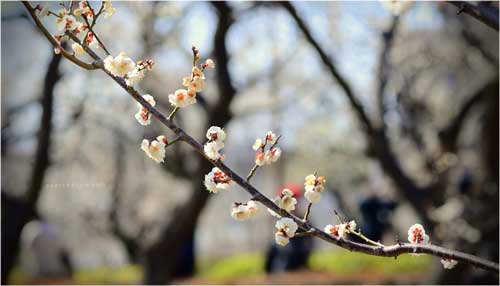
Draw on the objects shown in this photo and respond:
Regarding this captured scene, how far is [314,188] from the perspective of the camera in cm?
180

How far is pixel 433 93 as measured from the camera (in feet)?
44.3

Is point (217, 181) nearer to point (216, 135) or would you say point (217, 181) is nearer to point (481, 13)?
point (216, 135)

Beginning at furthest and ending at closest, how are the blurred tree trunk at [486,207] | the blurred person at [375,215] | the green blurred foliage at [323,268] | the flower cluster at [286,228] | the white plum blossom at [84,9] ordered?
the blurred person at [375,215], the green blurred foliage at [323,268], the blurred tree trunk at [486,207], the white plum blossom at [84,9], the flower cluster at [286,228]

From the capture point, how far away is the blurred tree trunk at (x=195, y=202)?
505 cm

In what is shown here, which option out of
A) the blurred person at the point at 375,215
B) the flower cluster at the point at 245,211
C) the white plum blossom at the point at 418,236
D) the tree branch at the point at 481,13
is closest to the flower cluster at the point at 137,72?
the flower cluster at the point at 245,211

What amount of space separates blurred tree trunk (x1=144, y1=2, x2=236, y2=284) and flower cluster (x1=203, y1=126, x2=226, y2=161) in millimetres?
3195

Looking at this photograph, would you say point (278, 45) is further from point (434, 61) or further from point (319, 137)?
point (319, 137)

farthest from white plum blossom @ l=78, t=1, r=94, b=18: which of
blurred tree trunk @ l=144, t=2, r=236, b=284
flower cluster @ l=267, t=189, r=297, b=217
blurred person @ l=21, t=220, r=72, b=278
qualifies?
blurred person @ l=21, t=220, r=72, b=278

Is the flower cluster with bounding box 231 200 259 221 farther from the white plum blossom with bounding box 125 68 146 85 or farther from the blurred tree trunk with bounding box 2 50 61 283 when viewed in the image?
the blurred tree trunk with bounding box 2 50 61 283

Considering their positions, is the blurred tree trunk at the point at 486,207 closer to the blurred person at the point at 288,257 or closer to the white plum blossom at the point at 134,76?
the white plum blossom at the point at 134,76

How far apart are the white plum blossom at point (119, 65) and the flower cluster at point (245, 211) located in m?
0.47

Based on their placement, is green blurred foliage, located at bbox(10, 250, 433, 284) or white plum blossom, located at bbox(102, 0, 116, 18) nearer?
white plum blossom, located at bbox(102, 0, 116, 18)

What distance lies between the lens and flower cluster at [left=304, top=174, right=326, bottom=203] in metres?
1.79

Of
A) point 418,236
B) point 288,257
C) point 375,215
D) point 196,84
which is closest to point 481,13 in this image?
point 418,236
